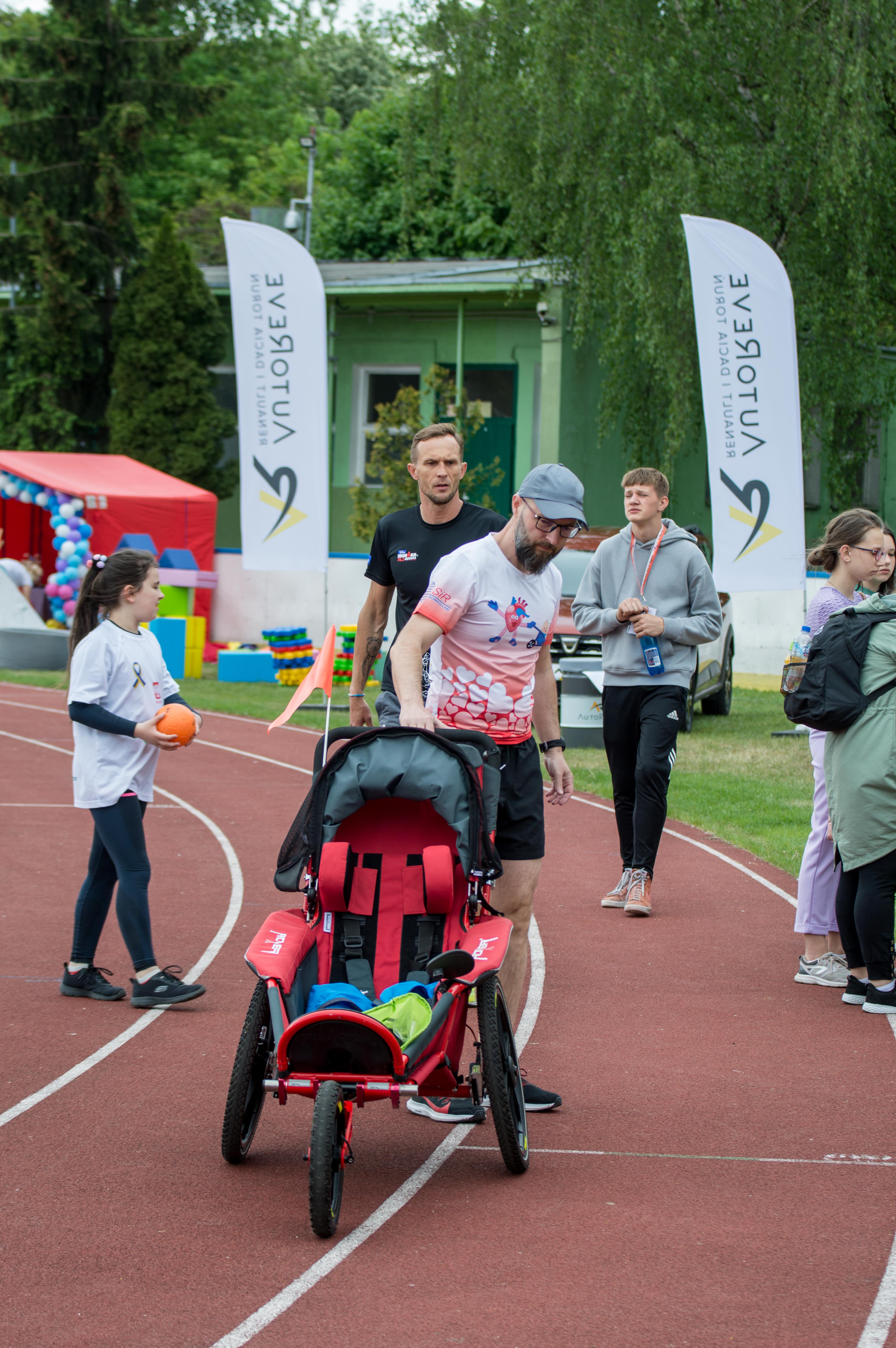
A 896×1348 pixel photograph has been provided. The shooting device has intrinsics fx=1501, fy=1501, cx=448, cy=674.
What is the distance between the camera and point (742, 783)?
13.1 metres

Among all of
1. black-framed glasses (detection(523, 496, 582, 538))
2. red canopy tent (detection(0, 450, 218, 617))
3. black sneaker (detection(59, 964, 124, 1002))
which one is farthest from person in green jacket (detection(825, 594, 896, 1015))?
red canopy tent (detection(0, 450, 218, 617))

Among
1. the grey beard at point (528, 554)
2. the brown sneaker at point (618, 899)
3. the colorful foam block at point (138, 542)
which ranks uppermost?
the grey beard at point (528, 554)

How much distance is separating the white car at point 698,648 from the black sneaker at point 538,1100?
9393mm

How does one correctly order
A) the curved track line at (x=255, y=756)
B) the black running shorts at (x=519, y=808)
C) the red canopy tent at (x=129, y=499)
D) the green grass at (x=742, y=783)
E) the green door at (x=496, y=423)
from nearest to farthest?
the black running shorts at (x=519, y=808)
the green grass at (x=742, y=783)
the curved track line at (x=255, y=756)
the red canopy tent at (x=129, y=499)
the green door at (x=496, y=423)

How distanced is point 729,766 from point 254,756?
4.67 m

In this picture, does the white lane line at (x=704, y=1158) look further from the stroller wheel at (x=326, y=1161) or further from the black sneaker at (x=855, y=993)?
the black sneaker at (x=855, y=993)

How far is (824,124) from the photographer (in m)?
19.0

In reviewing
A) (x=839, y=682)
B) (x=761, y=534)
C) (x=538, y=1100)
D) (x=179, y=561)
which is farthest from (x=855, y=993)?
(x=179, y=561)

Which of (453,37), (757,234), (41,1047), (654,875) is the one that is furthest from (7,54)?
(41,1047)

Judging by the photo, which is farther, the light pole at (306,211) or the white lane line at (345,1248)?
the light pole at (306,211)

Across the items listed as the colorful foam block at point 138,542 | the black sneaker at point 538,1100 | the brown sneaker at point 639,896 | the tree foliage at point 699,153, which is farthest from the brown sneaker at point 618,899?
the colorful foam block at point 138,542

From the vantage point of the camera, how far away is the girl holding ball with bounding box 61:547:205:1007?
654 cm

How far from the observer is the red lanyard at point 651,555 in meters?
8.48

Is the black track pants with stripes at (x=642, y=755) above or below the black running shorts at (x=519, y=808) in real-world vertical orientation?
below
